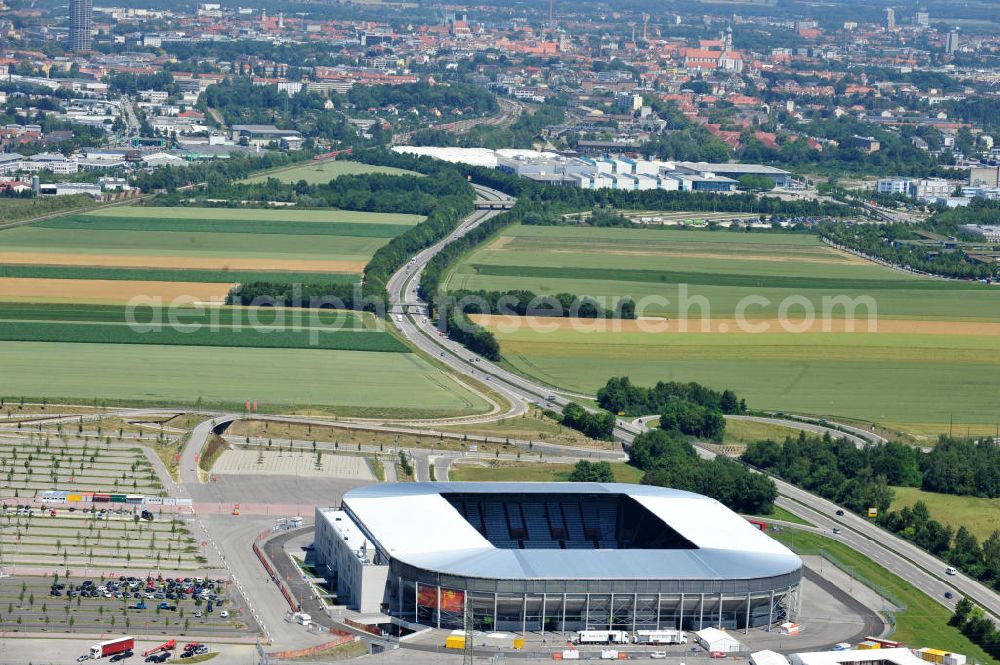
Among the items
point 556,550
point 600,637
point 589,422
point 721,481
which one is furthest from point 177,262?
point 600,637

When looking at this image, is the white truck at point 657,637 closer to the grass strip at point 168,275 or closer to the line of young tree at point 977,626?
the line of young tree at point 977,626

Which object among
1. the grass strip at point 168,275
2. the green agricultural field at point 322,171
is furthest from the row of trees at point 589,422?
the green agricultural field at point 322,171

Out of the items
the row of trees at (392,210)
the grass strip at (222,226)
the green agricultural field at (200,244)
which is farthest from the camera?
the grass strip at (222,226)

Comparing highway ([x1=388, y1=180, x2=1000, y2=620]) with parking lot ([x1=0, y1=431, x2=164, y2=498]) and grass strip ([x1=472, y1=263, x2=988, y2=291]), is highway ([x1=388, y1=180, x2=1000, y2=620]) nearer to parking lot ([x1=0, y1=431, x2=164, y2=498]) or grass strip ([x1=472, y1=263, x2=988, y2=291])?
grass strip ([x1=472, y1=263, x2=988, y2=291])

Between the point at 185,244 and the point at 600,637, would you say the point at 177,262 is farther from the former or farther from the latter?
the point at 600,637

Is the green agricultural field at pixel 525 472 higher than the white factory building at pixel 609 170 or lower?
lower

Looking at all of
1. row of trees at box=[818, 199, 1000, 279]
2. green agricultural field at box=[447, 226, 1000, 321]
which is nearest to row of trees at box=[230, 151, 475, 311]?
green agricultural field at box=[447, 226, 1000, 321]

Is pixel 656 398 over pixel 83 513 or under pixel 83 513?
under
